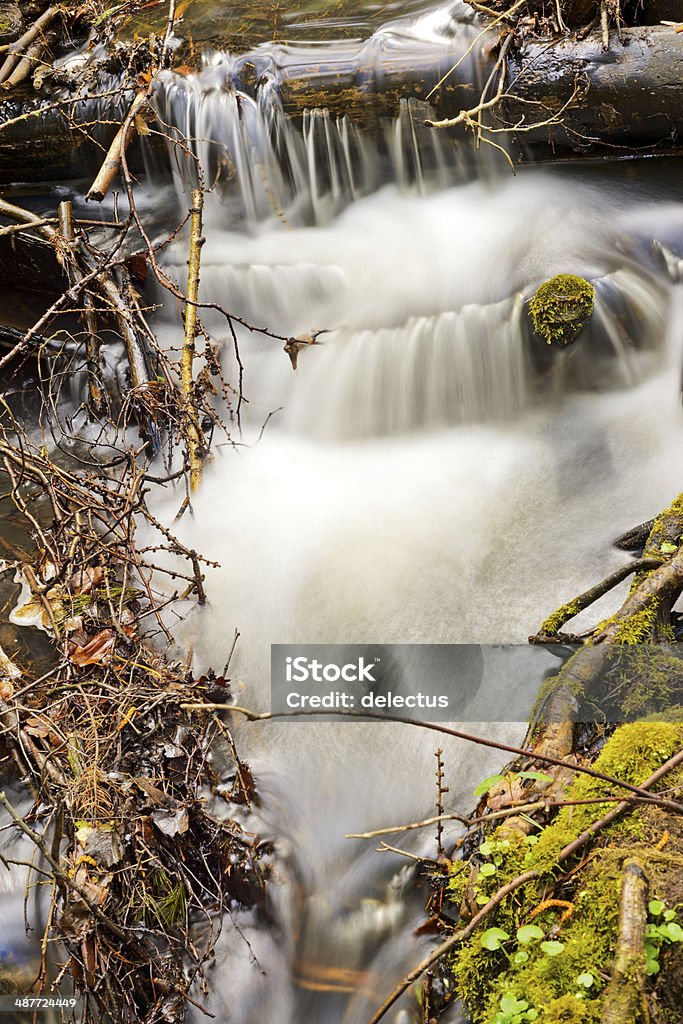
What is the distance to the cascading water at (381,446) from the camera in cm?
262

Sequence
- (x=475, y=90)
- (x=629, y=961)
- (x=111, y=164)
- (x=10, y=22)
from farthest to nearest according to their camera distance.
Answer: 1. (x=10, y=22)
2. (x=475, y=90)
3. (x=111, y=164)
4. (x=629, y=961)

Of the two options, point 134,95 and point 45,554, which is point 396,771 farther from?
point 134,95

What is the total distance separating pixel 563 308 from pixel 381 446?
1054 millimetres

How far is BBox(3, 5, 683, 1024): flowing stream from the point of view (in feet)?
8.59

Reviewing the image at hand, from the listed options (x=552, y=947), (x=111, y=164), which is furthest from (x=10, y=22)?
(x=552, y=947)

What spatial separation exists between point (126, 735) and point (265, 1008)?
84 centimetres

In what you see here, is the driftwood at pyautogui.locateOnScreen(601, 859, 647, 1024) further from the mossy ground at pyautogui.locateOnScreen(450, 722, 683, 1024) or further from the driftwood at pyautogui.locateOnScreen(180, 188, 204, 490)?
the driftwood at pyautogui.locateOnScreen(180, 188, 204, 490)

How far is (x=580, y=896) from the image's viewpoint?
1.79 meters

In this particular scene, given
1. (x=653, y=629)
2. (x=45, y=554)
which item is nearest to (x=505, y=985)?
(x=653, y=629)

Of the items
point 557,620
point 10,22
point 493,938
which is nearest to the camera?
point 493,938

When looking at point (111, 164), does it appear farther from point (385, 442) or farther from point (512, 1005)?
point (512, 1005)

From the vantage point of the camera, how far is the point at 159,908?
7.68 ft

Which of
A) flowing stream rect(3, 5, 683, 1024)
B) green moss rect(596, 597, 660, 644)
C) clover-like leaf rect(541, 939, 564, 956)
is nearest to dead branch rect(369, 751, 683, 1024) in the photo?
clover-like leaf rect(541, 939, 564, 956)

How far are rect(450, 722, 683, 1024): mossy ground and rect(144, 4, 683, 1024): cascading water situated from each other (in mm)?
512
